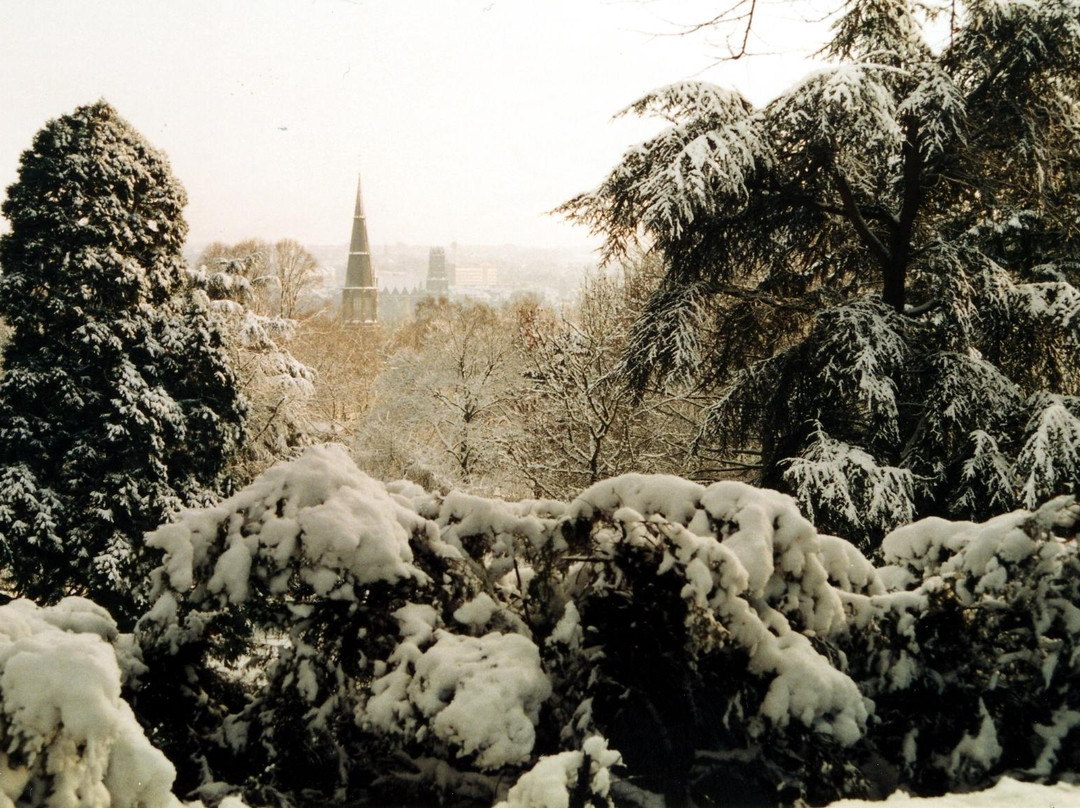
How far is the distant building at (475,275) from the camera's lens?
142 metres

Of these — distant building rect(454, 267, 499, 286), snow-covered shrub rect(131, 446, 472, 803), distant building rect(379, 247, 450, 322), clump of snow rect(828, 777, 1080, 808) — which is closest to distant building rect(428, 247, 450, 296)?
distant building rect(379, 247, 450, 322)

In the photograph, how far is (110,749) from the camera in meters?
2.19

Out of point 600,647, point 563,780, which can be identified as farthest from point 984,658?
point 563,780

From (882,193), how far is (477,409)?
596 inches

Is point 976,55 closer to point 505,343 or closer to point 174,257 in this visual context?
point 174,257

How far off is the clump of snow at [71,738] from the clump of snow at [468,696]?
86 centimetres


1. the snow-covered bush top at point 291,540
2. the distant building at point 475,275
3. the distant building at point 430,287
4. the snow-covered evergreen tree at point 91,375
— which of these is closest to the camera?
the snow-covered bush top at point 291,540

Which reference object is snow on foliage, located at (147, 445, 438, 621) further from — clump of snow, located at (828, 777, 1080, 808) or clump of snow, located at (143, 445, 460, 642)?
clump of snow, located at (828, 777, 1080, 808)

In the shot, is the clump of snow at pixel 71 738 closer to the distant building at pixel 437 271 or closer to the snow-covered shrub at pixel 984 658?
the snow-covered shrub at pixel 984 658

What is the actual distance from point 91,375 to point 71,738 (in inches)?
600

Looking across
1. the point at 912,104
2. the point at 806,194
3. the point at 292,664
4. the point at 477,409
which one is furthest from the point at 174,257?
the point at 292,664

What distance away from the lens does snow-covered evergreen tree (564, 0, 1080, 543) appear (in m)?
7.42

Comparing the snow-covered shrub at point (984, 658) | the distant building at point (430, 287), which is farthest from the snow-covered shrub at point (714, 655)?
the distant building at point (430, 287)

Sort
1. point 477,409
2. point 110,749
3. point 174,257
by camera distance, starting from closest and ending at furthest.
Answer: point 110,749
point 174,257
point 477,409
